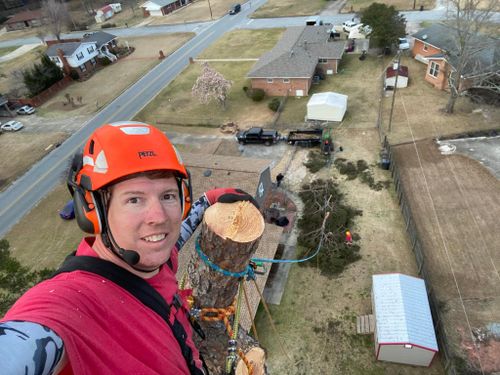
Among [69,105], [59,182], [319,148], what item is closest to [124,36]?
[69,105]

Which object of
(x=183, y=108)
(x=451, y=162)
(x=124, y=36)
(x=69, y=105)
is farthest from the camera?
(x=124, y=36)

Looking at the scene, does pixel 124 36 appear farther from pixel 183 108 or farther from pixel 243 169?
pixel 243 169

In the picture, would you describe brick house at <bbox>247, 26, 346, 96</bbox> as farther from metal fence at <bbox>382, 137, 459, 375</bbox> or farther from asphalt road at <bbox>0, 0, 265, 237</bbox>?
asphalt road at <bbox>0, 0, 265, 237</bbox>

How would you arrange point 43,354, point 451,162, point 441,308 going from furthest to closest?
point 451,162, point 441,308, point 43,354

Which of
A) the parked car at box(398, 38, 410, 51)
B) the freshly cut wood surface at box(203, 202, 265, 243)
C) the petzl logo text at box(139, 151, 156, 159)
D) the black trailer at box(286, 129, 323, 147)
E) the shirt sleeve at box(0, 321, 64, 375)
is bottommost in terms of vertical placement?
the black trailer at box(286, 129, 323, 147)

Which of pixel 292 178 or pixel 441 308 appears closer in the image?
pixel 441 308

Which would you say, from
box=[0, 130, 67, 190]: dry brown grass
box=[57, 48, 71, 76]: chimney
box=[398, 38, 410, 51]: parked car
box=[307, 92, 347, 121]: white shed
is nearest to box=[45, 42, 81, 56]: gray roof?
box=[57, 48, 71, 76]: chimney

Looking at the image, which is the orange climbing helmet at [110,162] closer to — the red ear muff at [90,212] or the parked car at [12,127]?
the red ear muff at [90,212]

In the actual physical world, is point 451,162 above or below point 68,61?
below
